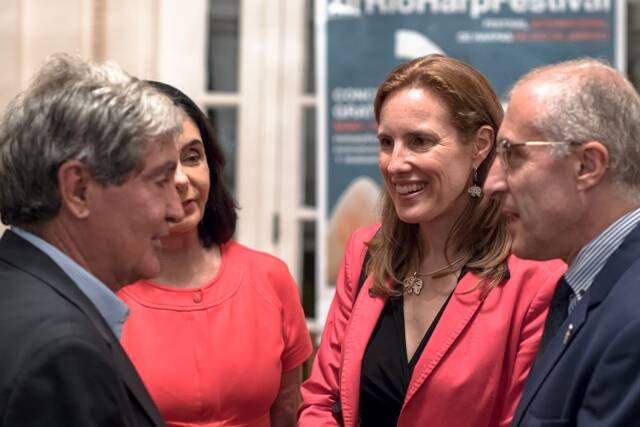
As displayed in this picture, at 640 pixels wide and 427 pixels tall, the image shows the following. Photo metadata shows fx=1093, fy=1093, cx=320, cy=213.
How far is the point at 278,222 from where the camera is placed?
4973 mm

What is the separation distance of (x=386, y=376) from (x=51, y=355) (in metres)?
1.14

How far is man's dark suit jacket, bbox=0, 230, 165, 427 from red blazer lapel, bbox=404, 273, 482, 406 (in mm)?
891

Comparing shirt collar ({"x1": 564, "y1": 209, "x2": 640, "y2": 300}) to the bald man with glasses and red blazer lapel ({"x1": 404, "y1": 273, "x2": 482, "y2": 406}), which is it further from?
red blazer lapel ({"x1": 404, "y1": 273, "x2": 482, "y2": 406})

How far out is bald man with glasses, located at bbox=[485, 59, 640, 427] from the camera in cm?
193

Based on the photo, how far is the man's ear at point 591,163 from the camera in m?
2.04

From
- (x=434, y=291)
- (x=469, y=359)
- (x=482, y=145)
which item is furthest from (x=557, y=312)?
(x=482, y=145)

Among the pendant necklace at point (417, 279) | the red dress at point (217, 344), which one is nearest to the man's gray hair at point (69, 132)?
the red dress at point (217, 344)

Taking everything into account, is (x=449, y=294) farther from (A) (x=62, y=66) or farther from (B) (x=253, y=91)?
(B) (x=253, y=91)

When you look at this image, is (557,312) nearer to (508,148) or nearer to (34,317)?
(508,148)

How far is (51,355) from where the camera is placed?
5.28 ft

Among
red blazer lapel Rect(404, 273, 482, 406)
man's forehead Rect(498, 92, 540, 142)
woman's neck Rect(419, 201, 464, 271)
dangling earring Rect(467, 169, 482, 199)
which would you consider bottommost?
red blazer lapel Rect(404, 273, 482, 406)

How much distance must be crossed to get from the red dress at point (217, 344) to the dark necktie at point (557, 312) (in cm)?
82

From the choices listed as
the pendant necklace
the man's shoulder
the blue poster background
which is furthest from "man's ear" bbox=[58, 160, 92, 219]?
the blue poster background

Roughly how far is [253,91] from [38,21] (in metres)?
1.01
